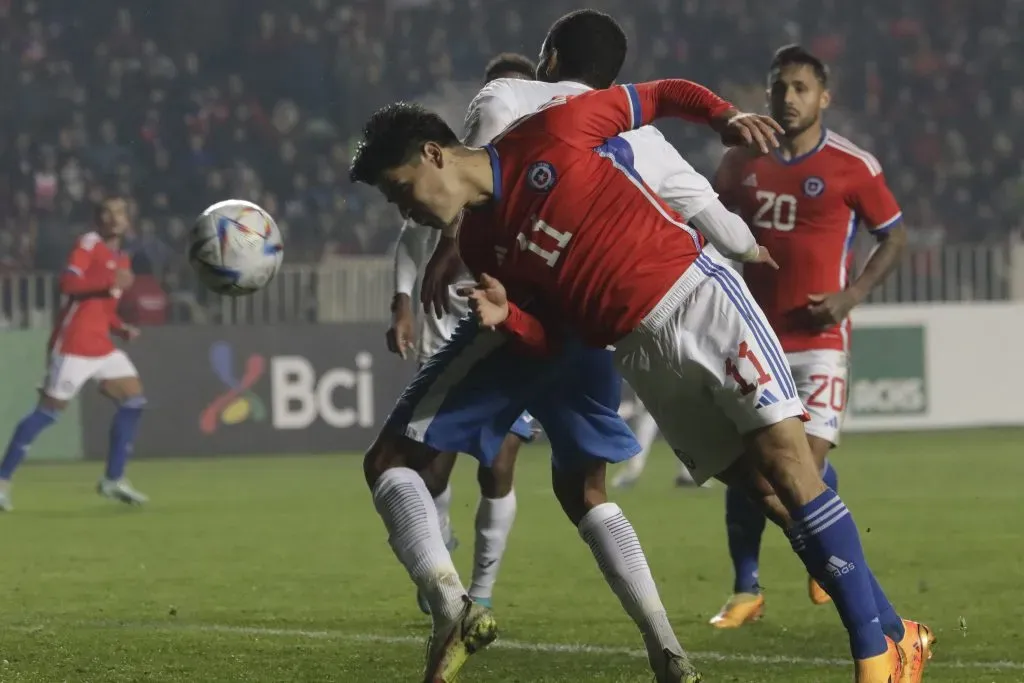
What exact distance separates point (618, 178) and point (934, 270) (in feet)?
48.0

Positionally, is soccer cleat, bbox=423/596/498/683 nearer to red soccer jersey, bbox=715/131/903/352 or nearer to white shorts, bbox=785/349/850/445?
white shorts, bbox=785/349/850/445

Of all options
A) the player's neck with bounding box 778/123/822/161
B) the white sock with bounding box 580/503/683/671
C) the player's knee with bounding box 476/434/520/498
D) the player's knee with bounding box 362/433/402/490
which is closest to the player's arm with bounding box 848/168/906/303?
the player's neck with bounding box 778/123/822/161

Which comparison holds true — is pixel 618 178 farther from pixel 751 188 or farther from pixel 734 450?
pixel 751 188

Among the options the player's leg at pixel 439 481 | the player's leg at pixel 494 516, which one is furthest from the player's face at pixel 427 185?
the player's leg at pixel 439 481

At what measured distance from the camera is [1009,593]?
7.25 meters

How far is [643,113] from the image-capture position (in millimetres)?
4707

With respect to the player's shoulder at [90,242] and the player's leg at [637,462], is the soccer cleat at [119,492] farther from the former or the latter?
the player's leg at [637,462]

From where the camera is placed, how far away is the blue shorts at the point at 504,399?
4.90m

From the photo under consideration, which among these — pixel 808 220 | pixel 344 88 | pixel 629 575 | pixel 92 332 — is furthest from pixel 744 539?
pixel 344 88

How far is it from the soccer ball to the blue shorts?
134cm

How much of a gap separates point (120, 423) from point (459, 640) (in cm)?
835

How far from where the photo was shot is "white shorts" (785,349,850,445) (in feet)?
23.1

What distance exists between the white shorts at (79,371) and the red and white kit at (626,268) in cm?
892

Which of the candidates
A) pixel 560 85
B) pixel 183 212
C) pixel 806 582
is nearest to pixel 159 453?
pixel 183 212
